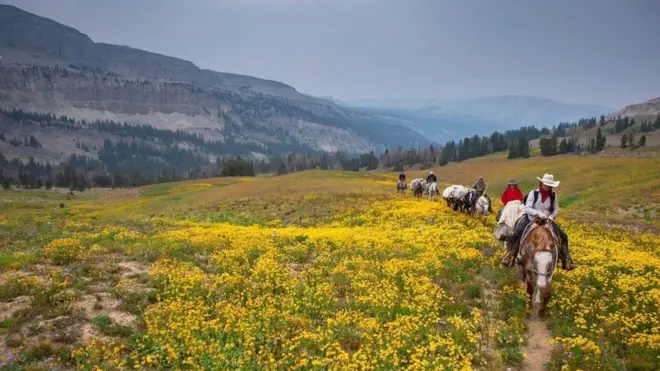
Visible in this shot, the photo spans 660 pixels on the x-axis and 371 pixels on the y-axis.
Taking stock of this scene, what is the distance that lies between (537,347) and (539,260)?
258cm

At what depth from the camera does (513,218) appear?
16.7 metres

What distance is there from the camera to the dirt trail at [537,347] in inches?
376

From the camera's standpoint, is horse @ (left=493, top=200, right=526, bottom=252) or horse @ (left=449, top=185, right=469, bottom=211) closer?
horse @ (left=493, top=200, right=526, bottom=252)

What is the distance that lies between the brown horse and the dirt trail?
592 mm

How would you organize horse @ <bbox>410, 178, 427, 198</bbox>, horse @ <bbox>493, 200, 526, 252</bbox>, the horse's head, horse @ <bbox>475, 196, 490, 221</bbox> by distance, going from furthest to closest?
horse @ <bbox>410, 178, 427, 198</bbox> < horse @ <bbox>475, 196, 490, 221</bbox> < horse @ <bbox>493, 200, 526, 252</bbox> < the horse's head

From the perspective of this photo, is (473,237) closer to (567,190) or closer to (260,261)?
(260,261)

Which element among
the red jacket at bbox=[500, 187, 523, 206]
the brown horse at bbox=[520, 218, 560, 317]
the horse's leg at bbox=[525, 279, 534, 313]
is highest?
the red jacket at bbox=[500, 187, 523, 206]

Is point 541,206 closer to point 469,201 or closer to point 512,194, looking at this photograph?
point 512,194

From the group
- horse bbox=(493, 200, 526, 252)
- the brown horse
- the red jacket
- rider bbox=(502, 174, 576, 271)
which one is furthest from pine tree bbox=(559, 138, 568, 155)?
the brown horse

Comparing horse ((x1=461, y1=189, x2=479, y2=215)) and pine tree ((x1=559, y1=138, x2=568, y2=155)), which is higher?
pine tree ((x1=559, y1=138, x2=568, y2=155))

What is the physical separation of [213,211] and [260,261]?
30.0 metres

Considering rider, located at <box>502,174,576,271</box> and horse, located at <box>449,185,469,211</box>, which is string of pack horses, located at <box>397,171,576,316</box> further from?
horse, located at <box>449,185,469,211</box>

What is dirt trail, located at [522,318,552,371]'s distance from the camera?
9555mm

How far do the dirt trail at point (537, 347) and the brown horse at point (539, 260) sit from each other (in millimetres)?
592
